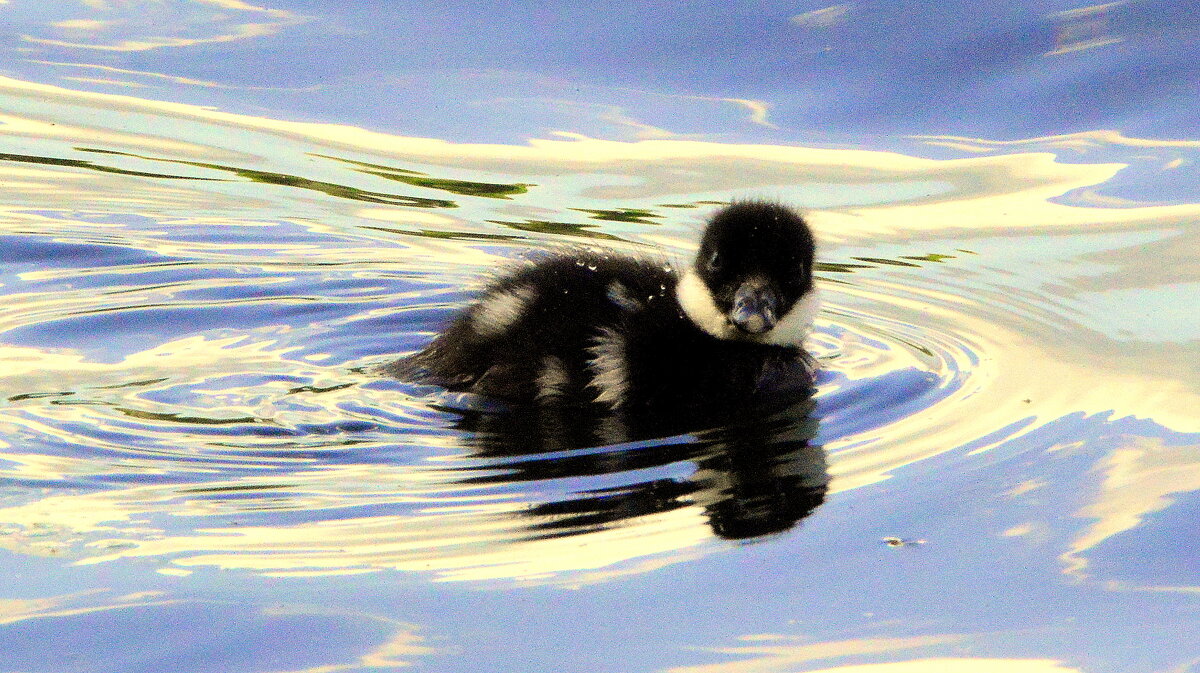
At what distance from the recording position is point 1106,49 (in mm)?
7473

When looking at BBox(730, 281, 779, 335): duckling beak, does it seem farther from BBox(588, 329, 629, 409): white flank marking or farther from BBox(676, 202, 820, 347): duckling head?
BBox(588, 329, 629, 409): white flank marking

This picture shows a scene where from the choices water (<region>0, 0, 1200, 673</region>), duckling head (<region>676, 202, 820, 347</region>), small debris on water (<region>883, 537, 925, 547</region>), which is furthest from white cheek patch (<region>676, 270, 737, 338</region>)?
small debris on water (<region>883, 537, 925, 547</region>)

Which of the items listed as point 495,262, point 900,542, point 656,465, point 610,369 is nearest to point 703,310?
point 610,369

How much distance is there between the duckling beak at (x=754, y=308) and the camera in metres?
4.81

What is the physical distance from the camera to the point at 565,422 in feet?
14.9

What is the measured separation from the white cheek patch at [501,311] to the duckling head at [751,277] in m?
0.45

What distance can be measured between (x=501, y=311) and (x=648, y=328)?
407 millimetres

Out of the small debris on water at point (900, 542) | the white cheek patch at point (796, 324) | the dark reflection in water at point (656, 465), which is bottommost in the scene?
the small debris on water at point (900, 542)

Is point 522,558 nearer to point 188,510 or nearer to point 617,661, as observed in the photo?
point 617,661

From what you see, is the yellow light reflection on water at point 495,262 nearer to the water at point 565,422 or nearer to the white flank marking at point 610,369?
the water at point 565,422

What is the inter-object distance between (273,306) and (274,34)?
3.01m

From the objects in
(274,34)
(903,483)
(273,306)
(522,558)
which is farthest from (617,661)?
(274,34)

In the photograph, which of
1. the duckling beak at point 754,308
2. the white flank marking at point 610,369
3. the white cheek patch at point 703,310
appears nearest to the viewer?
the white flank marking at point 610,369

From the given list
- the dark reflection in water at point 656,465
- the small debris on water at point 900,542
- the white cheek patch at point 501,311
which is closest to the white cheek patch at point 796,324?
the dark reflection in water at point 656,465
